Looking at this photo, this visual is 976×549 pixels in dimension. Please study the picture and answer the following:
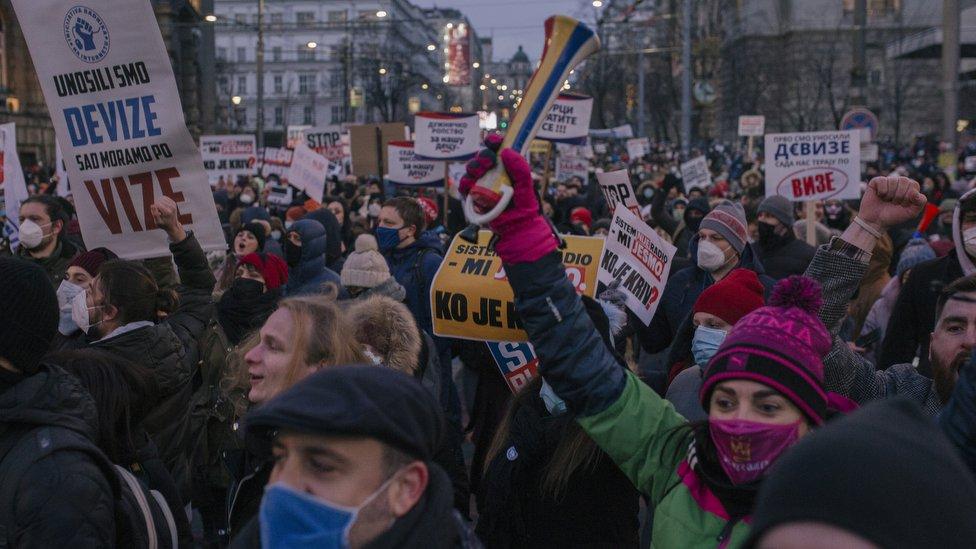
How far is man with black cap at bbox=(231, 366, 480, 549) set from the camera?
2115mm

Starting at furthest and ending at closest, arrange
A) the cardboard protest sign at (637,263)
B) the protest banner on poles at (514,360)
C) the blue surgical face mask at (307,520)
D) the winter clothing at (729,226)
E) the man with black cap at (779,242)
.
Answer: the man with black cap at (779,242), the winter clothing at (729,226), the cardboard protest sign at (637,263), the protest banner on poles at (514,360), the blue surgical face mask at (307,520)

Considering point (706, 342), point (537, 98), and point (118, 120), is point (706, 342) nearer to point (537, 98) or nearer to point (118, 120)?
point (537, 98)

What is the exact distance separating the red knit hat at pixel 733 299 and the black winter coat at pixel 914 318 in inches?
57.6

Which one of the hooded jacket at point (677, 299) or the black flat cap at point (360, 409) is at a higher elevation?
the black flat cap at point (360, 409)

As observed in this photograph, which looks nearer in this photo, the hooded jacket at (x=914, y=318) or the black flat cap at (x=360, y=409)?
the black flat cap at (x=360, y=409)

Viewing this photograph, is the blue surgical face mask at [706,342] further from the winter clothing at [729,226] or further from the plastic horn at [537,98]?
the winter clothing at [729,226]

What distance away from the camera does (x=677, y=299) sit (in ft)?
21.0

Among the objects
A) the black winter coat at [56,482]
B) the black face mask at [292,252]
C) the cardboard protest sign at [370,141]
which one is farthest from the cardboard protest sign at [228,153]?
the black winter coat at [56,482]

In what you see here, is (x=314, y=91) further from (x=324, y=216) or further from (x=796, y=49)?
(x=324, y=216)

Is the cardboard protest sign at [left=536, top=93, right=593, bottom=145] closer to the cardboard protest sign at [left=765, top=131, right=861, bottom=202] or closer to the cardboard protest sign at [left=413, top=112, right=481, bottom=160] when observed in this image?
the cardboard protest sign at [left=413, top=112, right=481, bottom=160]

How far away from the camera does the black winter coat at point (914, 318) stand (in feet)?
18.0

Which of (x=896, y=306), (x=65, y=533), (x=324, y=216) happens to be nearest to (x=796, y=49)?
(x=324, y=216)

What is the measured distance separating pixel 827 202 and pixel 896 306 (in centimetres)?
742

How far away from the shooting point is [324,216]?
11062 millimetres
